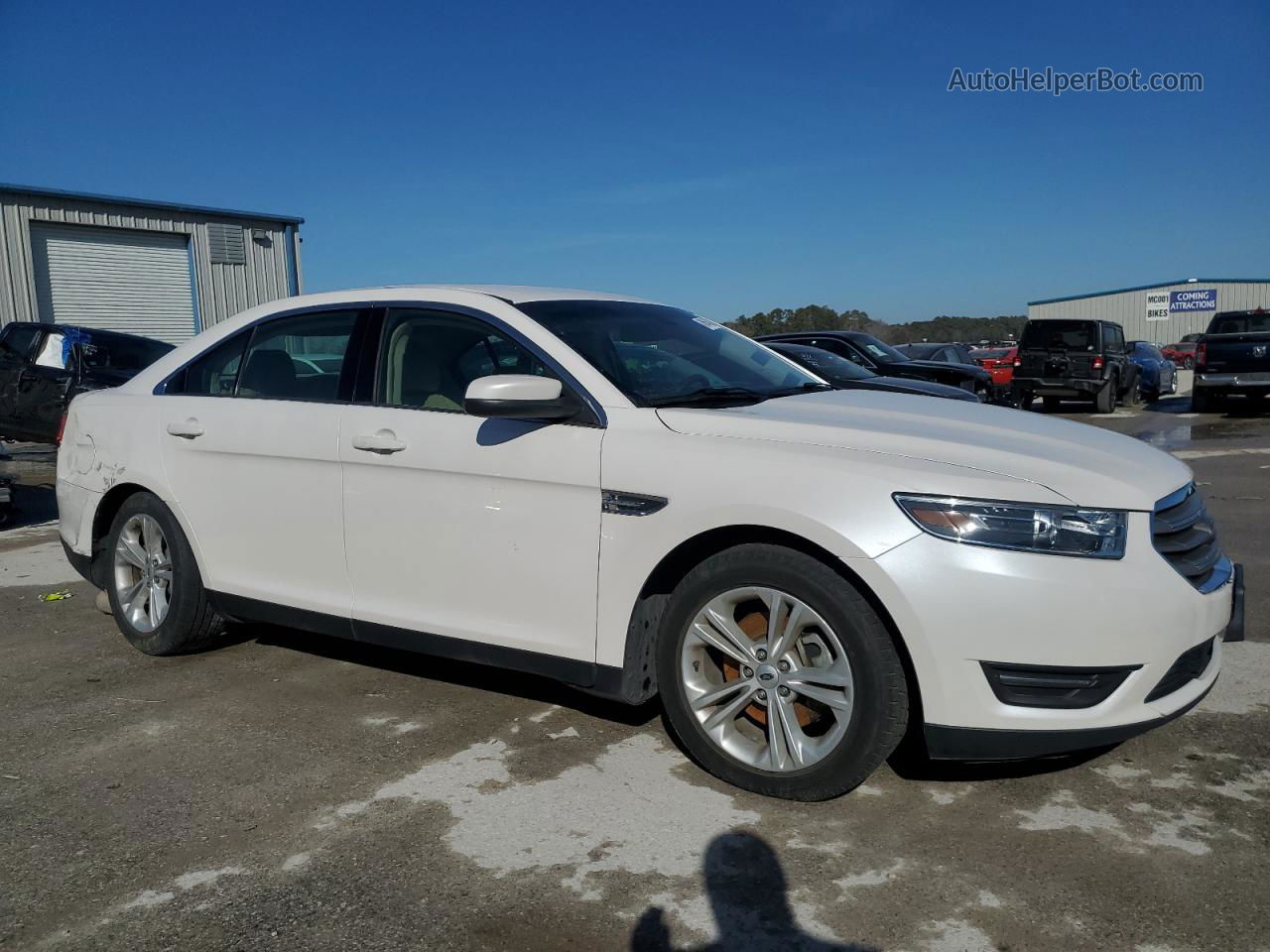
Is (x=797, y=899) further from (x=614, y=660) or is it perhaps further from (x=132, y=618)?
(x=132, y=618)

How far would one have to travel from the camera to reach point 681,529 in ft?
11.1

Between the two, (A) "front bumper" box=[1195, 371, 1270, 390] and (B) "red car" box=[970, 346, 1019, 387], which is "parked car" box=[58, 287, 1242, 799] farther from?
(B) "red car" box=[970, 346, 1019, 387]

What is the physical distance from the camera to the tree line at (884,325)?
165 ft

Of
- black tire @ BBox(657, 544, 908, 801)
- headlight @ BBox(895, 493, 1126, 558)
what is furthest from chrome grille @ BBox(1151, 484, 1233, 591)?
black tire @ BBox(657, 544, 908, 801)

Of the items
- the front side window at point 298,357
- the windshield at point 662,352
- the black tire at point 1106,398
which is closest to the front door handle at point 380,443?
the front side window at point 298,357

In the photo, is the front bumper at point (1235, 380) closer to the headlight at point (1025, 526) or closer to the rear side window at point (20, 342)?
the headlight at point (1025, 526)

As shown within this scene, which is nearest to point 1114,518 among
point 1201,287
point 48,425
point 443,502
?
point 443,502

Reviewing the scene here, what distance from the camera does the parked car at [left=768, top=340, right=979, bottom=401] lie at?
998cm

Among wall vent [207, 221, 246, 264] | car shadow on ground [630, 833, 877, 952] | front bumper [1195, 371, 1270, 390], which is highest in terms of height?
wall vent [207, 221, 246, 264]

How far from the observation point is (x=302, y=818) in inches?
130

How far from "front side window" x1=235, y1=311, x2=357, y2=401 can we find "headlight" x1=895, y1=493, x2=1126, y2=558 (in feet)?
8.11

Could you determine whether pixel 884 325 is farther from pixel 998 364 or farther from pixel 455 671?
pixel 455 671

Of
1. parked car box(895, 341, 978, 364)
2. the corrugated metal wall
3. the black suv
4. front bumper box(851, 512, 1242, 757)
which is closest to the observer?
front bumper box(851, 512, 1242, 757)

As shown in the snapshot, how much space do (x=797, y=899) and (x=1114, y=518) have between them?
1.40m
